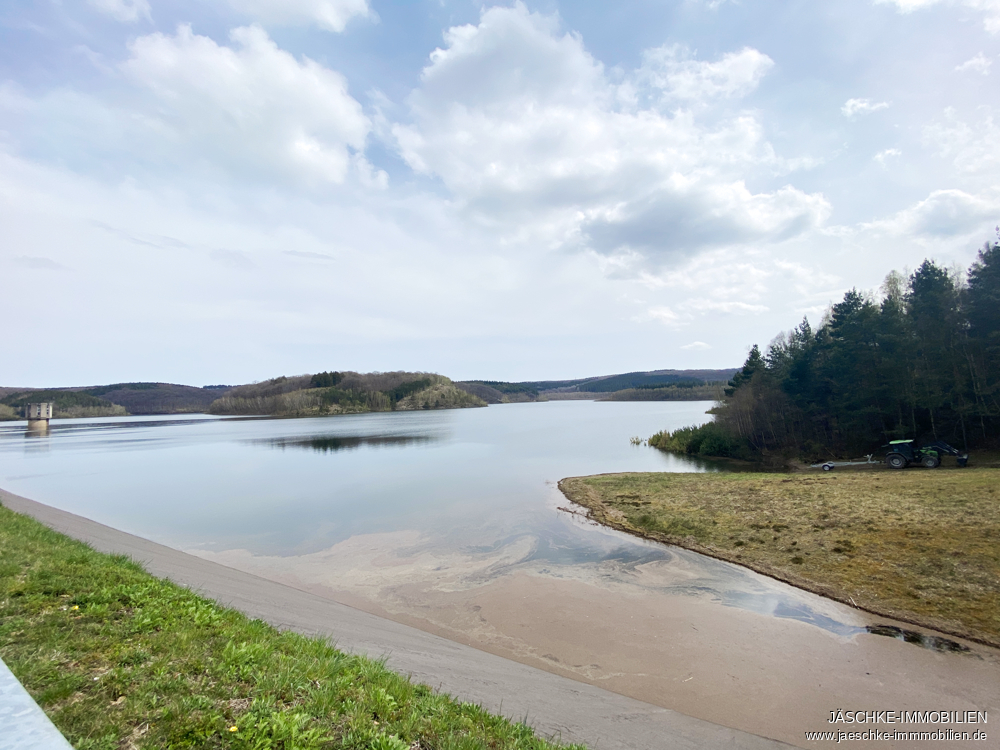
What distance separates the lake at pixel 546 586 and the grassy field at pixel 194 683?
12.7 feet

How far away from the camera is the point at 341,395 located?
143m

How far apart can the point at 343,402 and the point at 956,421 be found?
448 ft

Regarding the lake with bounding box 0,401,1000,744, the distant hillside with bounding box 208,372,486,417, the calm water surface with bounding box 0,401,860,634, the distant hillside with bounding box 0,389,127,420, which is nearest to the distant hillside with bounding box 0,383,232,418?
the distant hillside with bounding box 0,389,127,420

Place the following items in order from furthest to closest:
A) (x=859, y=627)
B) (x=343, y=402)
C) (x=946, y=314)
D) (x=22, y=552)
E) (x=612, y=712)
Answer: (x=343, y=402) → (x=946, y=314) → (x=859, y=627) → (x=22, y=552) → (x=612, y=712)

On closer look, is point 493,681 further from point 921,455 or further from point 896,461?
point 921,455

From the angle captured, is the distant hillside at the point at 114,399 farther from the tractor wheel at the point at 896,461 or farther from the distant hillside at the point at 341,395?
the tractor wheel at the point at 896,461

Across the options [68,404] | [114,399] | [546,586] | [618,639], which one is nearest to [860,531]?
[618,639]

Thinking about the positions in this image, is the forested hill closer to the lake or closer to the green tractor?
the green tractor

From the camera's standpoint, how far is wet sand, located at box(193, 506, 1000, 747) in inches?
242

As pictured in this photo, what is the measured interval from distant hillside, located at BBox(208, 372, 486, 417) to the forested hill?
11885cm

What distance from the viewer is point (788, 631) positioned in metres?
8.01

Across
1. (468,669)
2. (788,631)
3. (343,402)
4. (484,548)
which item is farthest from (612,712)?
(343,402)

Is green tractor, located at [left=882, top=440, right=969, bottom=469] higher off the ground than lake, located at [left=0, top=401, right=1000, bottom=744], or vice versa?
green tractor, located at [left=882, top=440, right=969, bottom=469]

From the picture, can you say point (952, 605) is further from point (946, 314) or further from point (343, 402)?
point (343, 402)
